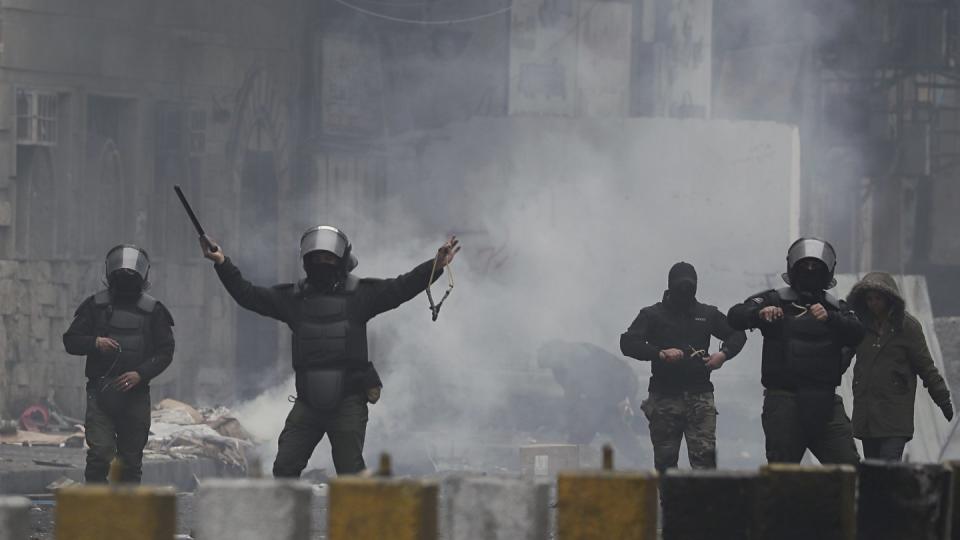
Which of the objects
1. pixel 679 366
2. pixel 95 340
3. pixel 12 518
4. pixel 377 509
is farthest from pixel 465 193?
pixel 12 518

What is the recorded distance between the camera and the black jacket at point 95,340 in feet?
37.8

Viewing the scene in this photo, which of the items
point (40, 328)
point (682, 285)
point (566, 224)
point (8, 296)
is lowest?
point (682, 285)

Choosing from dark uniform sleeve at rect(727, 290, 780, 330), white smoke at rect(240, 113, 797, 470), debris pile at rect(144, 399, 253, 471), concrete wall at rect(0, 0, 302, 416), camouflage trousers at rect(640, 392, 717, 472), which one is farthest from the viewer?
white smoke at rect(240, 113, 797, 470)

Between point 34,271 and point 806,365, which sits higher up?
point 34,271

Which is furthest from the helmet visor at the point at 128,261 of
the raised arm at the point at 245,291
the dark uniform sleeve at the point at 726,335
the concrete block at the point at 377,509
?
the concrete block at the point at 377,509

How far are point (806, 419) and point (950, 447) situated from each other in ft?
28.9

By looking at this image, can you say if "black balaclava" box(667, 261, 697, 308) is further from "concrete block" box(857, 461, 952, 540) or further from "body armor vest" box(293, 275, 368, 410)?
"concrete block" box(857, 461, 952, 540)

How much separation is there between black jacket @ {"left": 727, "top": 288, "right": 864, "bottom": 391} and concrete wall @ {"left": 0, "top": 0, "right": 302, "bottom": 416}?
12.1 meters

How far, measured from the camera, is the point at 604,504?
26.0ft

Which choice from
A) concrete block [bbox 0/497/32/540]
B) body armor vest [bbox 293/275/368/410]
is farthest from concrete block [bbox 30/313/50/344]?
concrete block [bbox 0/497/32/540]

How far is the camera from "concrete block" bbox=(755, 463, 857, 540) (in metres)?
8.24

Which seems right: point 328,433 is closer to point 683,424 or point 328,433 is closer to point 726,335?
point 683,424

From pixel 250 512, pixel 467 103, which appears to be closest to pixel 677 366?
pixel 250 512

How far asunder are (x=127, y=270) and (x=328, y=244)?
1905 mm
